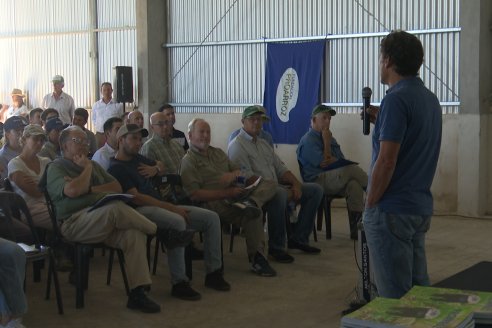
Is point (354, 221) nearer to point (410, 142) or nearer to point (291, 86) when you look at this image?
point (291, 86)

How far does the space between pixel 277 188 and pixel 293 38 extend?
13.8 ft

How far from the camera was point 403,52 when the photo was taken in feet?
8.66

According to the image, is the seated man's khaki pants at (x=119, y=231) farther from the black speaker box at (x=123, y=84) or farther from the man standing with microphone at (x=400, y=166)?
the black speaker box at (x=123, y=84)

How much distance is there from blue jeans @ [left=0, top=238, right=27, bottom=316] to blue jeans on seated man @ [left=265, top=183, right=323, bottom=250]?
233 centimetres

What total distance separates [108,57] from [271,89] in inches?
132

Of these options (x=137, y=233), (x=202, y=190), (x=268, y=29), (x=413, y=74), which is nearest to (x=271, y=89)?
(x=268, y=29)

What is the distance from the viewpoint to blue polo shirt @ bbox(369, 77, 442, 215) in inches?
103

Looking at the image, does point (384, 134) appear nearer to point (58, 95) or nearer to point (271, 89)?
point (271, 89)

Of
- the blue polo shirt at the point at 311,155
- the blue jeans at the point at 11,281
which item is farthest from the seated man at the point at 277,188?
the blue jeans at the point at 11,281

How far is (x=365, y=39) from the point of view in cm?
886

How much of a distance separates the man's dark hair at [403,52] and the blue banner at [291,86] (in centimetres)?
655

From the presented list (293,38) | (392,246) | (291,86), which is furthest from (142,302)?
(293,38)

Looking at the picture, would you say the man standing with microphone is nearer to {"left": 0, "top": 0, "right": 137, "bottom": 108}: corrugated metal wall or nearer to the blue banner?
the blue banner

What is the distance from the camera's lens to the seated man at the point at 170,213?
15.7 feet
